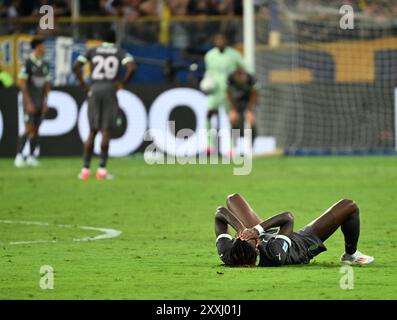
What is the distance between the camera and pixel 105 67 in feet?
70.5

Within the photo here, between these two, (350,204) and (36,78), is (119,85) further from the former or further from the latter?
(350,204)

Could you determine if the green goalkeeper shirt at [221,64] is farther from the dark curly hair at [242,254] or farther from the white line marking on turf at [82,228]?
the dark curly hair at [242,254]

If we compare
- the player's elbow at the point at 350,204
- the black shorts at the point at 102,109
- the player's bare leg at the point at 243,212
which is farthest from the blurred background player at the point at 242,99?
the player's elbow at the point at 350,204

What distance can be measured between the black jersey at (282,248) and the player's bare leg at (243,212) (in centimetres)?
23

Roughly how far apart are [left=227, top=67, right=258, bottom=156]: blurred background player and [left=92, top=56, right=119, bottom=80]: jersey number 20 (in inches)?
211

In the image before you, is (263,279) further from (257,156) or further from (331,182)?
(257,156)

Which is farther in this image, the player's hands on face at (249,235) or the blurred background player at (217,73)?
the blurred background player at (217,73)

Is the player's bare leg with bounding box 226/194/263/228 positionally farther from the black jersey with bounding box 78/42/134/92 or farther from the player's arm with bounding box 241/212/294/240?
the black jersey with bounding box 78/42/134/92

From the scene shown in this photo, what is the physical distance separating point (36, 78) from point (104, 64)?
390 centimetres

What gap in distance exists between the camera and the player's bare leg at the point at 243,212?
36.3ft

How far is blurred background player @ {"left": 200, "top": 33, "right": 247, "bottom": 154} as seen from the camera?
2647 centimetres

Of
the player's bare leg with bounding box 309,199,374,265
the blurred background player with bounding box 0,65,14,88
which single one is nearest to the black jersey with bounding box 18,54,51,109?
the blurred background player with bounding box 0,65,14,88

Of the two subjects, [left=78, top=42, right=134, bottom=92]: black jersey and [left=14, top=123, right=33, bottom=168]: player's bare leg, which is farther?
[left=14, top=123, right=33, bottom=168]: player's bare leg
